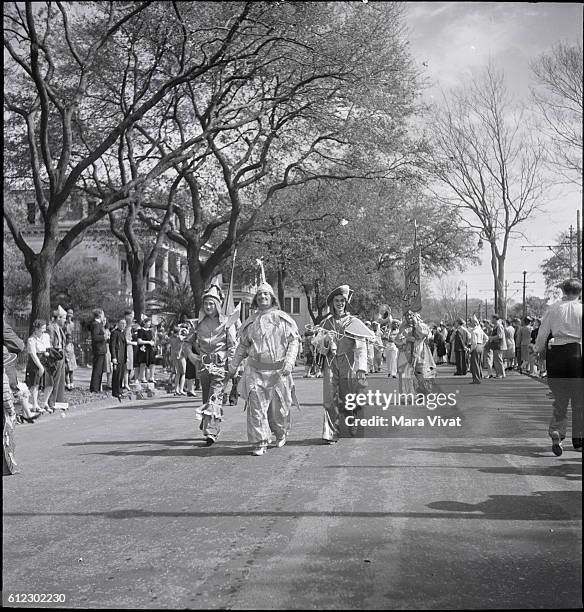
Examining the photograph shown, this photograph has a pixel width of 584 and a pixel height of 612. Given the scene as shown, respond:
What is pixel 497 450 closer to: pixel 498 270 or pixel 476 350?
pixel 476 350

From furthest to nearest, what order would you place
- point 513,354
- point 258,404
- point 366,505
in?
point 513,354 < point 258,404 < point 366,505

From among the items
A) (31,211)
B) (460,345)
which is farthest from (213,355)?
(31,211)

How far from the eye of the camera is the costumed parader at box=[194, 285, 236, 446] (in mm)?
9828

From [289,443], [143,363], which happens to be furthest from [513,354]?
[289,443]

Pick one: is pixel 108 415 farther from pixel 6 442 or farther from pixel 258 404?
pixel 6 442

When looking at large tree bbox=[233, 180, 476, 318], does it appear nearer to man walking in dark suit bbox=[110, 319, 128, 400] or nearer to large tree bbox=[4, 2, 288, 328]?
large tree bbox=[4, 2, 288, 328]

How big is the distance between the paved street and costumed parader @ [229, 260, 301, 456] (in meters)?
0.39

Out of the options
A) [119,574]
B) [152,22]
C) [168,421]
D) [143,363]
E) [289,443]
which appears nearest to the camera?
[119,574]

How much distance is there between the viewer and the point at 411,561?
465 centimetres

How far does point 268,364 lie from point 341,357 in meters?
1.31

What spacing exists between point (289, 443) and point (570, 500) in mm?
4165

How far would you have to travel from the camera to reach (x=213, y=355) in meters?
10.2

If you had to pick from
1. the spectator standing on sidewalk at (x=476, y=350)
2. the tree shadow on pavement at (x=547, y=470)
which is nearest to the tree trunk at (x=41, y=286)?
the spectator standing on sidewalk at (x=476, y=350)

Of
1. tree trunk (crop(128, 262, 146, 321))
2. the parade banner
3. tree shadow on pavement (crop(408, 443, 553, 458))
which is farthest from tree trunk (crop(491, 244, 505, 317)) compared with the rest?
tree shadow on pavement (crop(408, 443, 553, 458))
